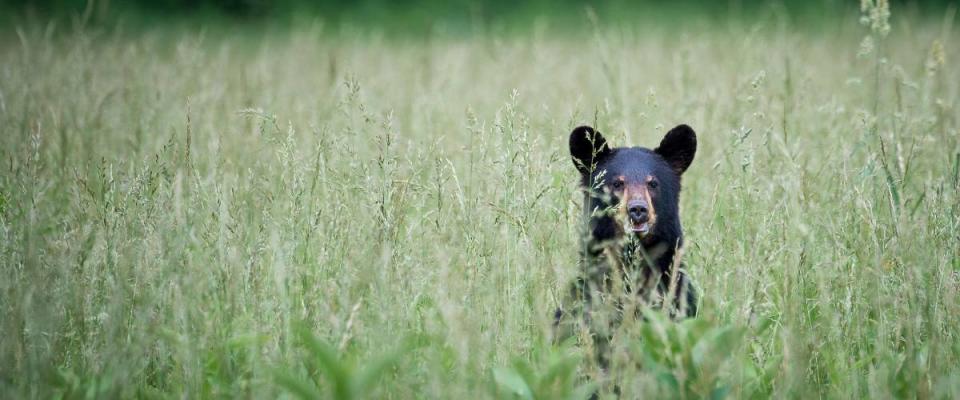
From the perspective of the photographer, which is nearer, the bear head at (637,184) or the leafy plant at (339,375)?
the leafy plant at (339,375)

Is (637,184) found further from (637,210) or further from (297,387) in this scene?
(297,387)

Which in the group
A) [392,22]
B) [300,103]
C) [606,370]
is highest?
[392,22]

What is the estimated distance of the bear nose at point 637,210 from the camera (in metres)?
3.66

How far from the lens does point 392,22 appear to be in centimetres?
1590

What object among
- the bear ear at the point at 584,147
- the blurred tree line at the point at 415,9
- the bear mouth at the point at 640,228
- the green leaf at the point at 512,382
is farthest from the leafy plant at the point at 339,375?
the blurred tree line at the point at 415,9

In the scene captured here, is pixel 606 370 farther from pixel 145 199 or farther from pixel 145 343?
pixel 145 199

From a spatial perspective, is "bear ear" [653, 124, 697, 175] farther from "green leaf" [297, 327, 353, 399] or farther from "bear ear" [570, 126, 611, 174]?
"green leaf" [297, 327, 353, 399]

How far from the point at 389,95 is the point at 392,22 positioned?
8544mm

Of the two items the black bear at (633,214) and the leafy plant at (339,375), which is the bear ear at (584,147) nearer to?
the black bear at (633,214)

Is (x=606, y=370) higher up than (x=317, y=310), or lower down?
lower down

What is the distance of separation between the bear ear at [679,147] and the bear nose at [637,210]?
56cm

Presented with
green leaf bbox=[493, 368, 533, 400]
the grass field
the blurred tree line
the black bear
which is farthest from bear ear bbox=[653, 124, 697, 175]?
the blurred tree line

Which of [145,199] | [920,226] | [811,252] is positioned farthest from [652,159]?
[145,199]

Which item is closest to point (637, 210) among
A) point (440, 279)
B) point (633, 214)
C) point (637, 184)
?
point (633, 214)
